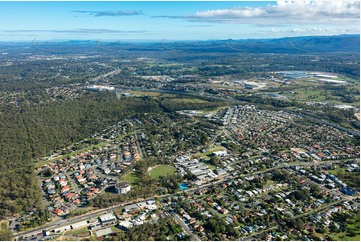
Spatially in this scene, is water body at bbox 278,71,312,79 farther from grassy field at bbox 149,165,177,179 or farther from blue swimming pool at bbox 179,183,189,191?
blue swimming pool at bbox 179,183,189,191

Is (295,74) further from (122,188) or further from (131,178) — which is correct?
(122,188)

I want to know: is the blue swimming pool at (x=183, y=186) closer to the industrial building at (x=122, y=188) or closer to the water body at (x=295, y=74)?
the industrial building at (x=122, y=188)

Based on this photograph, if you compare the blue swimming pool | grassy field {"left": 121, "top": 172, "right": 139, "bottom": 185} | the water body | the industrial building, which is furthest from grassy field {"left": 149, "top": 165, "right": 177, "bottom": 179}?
the water body

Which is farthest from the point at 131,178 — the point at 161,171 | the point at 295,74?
the point at 295,74

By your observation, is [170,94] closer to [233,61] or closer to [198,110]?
[198,110]

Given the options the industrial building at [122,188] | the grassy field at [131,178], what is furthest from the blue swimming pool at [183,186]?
the industrial building at [122,188]

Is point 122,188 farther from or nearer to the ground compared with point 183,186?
farther from the ground
